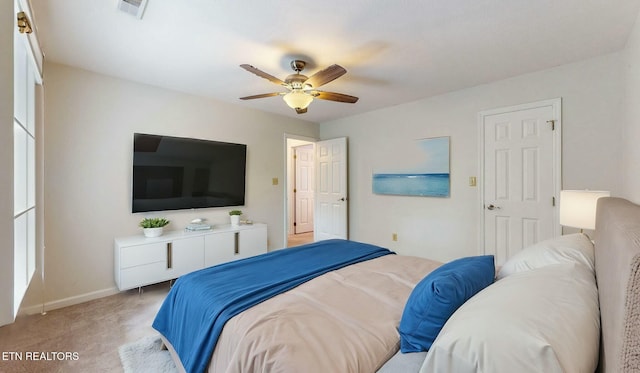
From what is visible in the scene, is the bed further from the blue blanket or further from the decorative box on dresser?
the decorative box on dresser

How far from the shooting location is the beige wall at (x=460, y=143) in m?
2.52

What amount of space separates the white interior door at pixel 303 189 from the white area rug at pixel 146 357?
4.49 metres


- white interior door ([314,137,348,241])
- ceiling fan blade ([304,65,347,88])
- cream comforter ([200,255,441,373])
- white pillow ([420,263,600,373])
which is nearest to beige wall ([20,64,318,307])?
ceiling fan blade ([304,65,347,88])

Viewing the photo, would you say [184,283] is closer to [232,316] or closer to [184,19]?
[232,316]

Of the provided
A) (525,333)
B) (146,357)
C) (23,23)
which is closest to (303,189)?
(146,357)

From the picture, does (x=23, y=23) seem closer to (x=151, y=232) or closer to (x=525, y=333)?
(x=151, y=232)

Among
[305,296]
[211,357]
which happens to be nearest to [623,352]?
[305,296]

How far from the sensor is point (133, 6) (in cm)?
179

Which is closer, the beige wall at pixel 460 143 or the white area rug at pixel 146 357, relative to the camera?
the white area rug at pixel 146 357

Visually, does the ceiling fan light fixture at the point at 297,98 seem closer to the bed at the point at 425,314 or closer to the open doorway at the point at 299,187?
the bed at the point at 425,314

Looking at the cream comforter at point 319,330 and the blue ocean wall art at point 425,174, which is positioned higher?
the blue ocean wall art at point 425,174

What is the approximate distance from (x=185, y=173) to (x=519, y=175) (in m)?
3.90

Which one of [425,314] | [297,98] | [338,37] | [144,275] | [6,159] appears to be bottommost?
[144,275]

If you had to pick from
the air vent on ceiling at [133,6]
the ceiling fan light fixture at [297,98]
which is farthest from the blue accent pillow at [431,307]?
the air vent on ceiling at [133,6]
